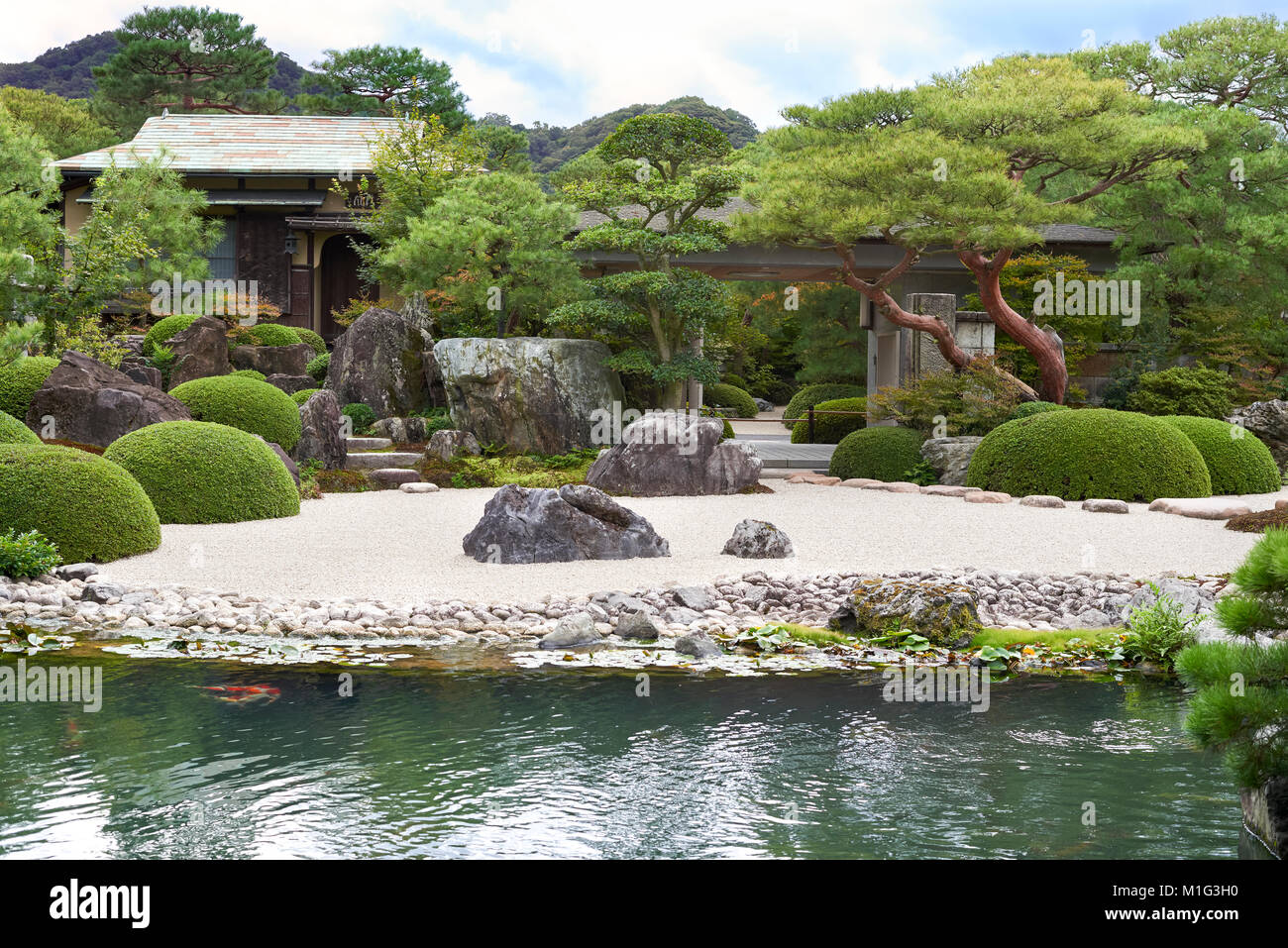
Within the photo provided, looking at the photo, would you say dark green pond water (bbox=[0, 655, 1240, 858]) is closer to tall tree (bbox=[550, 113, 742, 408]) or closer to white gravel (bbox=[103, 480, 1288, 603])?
white gravel (bbox=[103, 480, 1288, 603])

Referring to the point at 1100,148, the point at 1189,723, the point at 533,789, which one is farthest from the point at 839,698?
the point at 1100,148

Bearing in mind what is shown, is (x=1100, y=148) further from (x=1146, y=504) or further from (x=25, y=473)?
(x=25, y=473)

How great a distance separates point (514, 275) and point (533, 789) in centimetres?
1534

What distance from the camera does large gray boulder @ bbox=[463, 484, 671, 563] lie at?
33.2ft

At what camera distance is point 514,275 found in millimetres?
19516

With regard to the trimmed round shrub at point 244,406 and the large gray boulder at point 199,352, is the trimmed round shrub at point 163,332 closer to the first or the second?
the large gray boulder at point 199,352

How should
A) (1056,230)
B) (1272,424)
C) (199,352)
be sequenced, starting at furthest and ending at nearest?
1. (1056,230)
2. (199,352)
3. (1272,424)

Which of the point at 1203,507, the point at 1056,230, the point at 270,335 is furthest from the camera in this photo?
the point at 1056,230

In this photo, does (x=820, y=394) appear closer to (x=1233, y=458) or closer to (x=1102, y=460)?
(x=1233, y=458)

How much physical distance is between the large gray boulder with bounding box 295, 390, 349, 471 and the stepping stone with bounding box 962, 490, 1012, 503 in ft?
29.3

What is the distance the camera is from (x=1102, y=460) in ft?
47.2

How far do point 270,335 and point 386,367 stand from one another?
4.05 m

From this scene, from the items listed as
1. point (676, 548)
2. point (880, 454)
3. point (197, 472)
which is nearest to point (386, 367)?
point (197, 472)

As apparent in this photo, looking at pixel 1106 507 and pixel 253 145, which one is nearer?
pixel 1106 507
